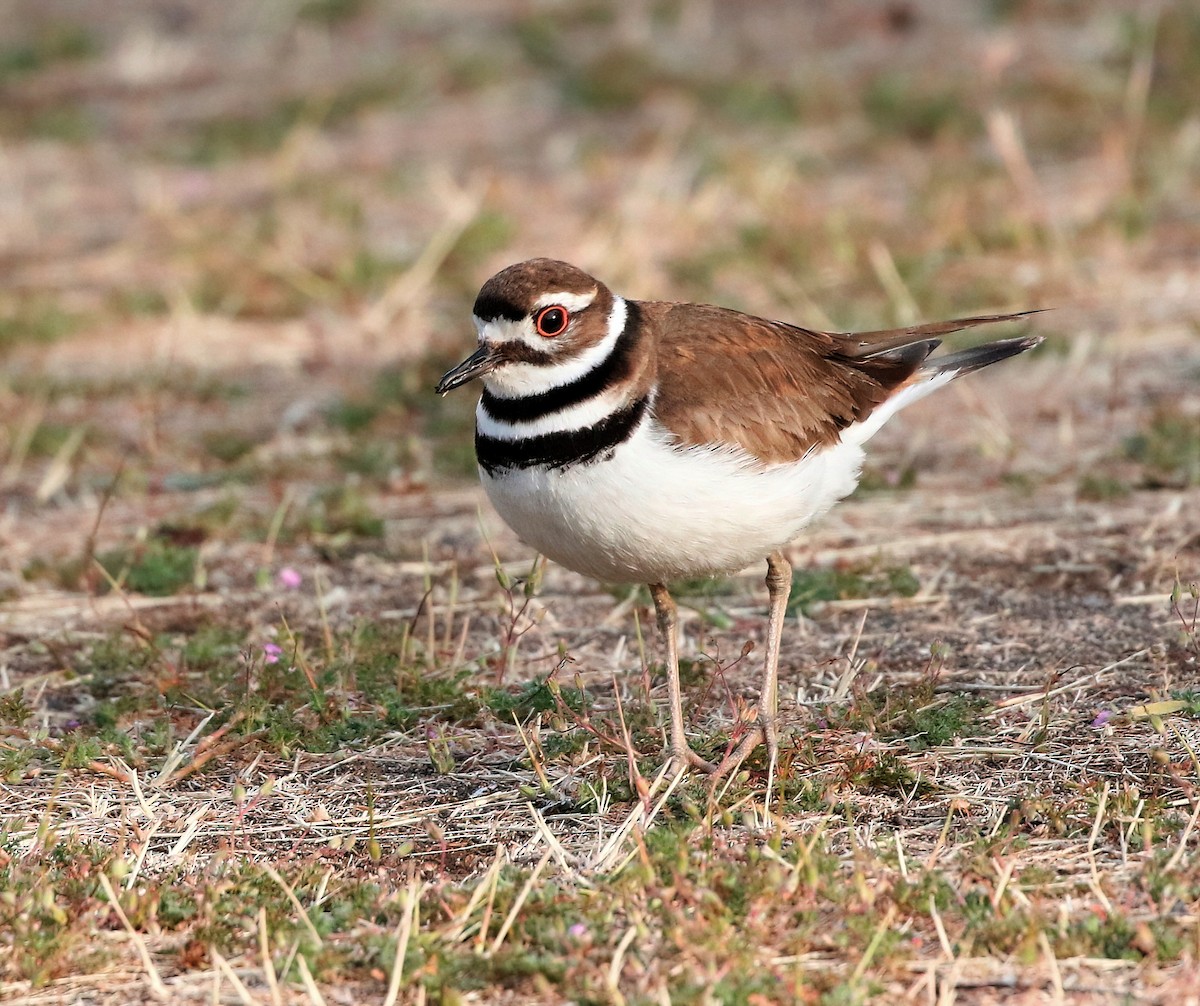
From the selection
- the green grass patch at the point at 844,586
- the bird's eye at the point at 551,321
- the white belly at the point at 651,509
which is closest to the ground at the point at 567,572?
the green grass patch at the point at 844,586

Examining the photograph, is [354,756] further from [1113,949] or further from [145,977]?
[1113,949]

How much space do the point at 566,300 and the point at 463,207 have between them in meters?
5.20

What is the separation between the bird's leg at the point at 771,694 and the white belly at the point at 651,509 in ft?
1.06

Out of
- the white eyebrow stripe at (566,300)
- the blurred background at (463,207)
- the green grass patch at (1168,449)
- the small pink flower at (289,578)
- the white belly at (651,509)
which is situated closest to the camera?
the white belly at (651,509)

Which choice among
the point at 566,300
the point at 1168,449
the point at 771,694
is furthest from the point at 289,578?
the point at 1168,449

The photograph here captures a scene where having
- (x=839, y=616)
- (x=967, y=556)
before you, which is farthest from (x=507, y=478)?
(x=967, y=556)

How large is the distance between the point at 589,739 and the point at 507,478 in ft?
2.74

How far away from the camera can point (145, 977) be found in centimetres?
367

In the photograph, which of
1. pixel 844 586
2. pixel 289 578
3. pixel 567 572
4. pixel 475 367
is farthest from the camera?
pixel 567 572

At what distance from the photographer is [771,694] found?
15.0ft

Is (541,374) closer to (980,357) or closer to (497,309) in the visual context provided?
(497,309)

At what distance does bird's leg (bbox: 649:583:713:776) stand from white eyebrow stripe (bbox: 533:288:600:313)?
0.76m

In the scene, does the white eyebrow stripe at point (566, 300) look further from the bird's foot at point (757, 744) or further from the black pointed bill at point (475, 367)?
the bird's foot at point (757, 744)

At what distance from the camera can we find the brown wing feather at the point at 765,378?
4.45 m
